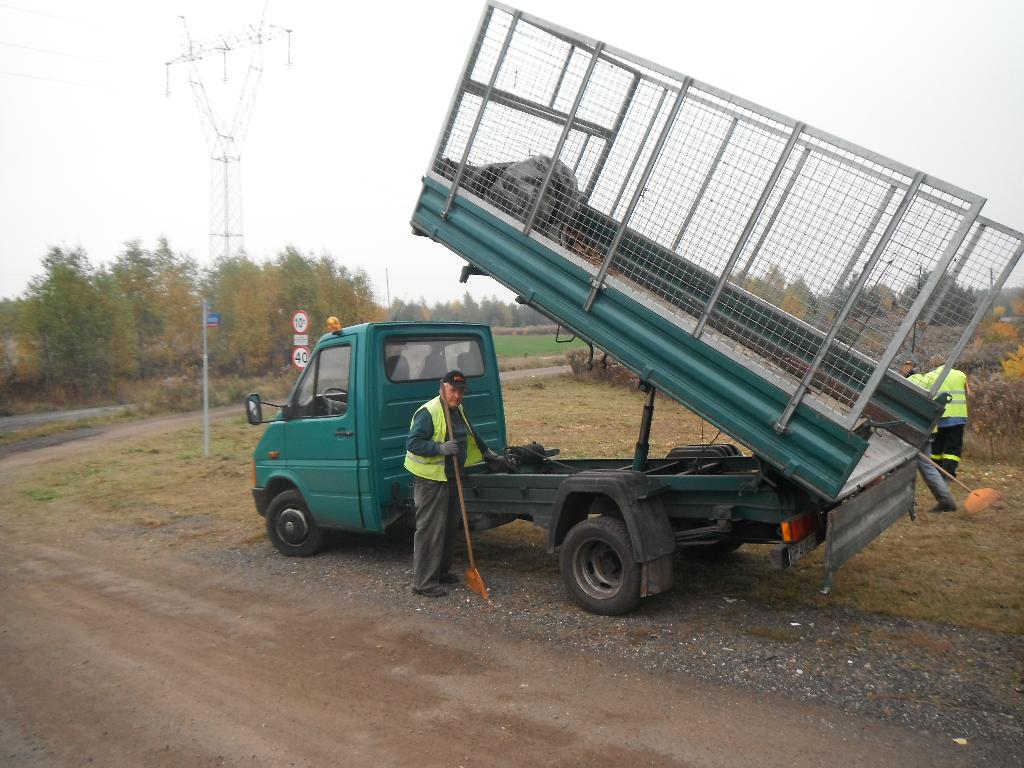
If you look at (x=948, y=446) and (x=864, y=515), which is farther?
(x=948, y=446)

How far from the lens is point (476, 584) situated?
5.96 metres

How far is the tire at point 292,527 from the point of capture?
7087mm

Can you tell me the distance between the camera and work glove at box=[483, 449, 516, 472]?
6234 millimetres

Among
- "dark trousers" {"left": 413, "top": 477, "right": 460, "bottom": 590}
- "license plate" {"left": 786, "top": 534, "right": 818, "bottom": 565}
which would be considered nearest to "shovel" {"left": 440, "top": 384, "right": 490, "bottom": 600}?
"dark trousers" {"left": 413, "top": 477, "right": 460, "bottom": 590}

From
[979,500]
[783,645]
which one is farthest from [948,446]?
[783,645]

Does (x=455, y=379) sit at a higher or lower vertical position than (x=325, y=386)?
higher

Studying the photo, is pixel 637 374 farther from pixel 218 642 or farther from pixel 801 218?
pixel 218 642

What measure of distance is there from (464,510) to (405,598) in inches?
31.8

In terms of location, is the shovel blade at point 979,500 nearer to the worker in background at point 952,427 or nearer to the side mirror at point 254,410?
the worker in background at point 952,427

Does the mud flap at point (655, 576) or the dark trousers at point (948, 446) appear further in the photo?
the dark trousers at point (948, 446)

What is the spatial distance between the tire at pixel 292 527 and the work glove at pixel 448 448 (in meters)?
1.97

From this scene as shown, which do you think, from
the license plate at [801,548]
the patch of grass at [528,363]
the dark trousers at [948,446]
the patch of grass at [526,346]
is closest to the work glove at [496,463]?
the license plate at [801,548]

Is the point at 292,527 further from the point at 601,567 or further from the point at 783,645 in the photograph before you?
the point at 783,645

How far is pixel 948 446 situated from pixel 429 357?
20.6 feet
